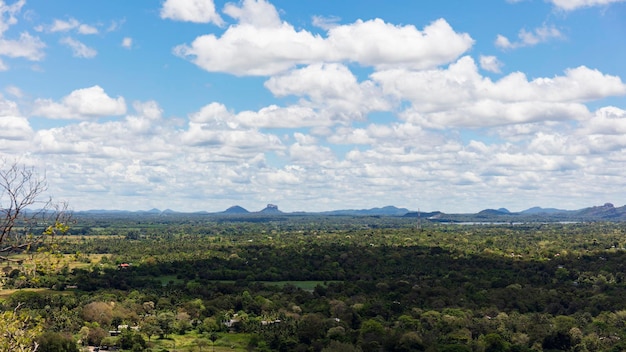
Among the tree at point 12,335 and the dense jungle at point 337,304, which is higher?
the tree at point 12,335

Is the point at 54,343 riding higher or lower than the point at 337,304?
lower

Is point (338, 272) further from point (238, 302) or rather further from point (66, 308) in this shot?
point (66, 308)

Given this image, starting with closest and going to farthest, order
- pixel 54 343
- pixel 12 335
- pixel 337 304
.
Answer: pixel 12 335, pixel 54 343, pixel 337 304

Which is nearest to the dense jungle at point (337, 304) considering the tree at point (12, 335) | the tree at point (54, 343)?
the tree at point (54, 343)

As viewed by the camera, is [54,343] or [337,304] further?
[337,304]

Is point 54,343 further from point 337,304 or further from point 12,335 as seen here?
point 12,335

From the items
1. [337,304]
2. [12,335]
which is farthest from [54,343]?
[12,335]

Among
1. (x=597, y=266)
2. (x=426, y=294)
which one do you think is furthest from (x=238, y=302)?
(x=597, y=266)

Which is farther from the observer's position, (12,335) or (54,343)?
(54,343)

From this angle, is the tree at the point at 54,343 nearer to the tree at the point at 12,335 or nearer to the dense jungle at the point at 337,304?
the dense jungle at the point at 337,304

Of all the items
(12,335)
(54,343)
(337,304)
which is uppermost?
(12,335)

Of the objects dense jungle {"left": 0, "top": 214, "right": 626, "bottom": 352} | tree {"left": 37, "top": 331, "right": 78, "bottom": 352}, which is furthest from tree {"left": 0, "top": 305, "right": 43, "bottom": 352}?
tree {"left": 37, "top": 331, "right": 78, "bottom": 352}

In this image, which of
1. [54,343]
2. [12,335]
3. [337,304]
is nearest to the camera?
[12,335]
